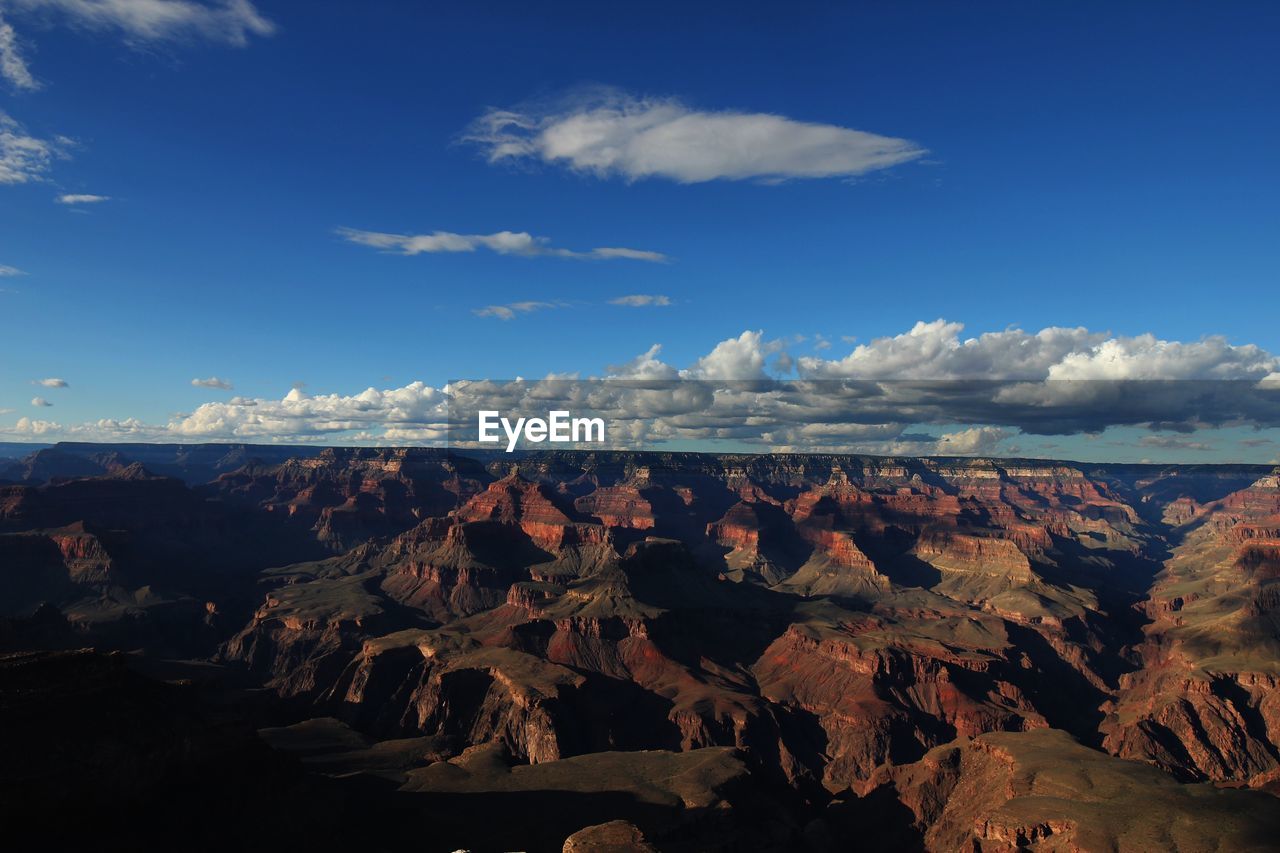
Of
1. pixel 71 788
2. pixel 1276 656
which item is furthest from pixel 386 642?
pixel 1276 656

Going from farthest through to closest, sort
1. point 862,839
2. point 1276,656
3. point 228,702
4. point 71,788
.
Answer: point 1276,656
point 228,702
point 862,839
point 71,788

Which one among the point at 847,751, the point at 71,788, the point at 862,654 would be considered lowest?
the point at 847,751

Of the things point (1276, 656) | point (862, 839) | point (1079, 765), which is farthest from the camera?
point (1276, 656)

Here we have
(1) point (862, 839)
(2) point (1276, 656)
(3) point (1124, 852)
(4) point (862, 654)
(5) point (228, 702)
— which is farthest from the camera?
(2) point (1276, 656)

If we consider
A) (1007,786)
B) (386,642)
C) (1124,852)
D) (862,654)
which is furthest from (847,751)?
(386,642)

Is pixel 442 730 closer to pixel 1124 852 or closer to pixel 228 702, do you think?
pixel 228 702

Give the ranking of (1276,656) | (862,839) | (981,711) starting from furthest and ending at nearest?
(1276,656) → (981,711) → (862,839)

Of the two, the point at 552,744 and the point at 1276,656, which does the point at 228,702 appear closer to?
the point at 552,744

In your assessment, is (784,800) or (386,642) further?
(386,642)

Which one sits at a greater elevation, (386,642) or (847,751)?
→ (386,642)
